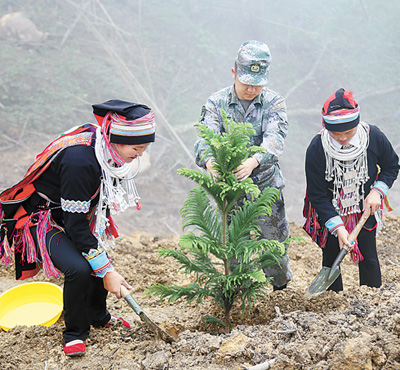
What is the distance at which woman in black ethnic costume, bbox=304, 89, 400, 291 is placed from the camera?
303 centimetres

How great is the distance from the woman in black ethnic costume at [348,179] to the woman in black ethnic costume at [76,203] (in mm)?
1202

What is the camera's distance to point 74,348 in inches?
109

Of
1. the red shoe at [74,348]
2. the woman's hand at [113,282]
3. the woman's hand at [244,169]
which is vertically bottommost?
the red shoe at [74,348]

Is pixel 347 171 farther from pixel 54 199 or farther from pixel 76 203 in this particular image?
pixel 54 199

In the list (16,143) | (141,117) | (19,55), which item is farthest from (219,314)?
(19,55)

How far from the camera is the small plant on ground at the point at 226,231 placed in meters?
2.70

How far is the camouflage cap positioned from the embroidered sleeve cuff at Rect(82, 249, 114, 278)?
57.8 inches

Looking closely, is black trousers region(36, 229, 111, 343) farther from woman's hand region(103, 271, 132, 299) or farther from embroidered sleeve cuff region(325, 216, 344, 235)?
embroidered sleeve cuff region(325, 216, 344, 235)

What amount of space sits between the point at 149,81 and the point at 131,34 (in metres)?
1.97

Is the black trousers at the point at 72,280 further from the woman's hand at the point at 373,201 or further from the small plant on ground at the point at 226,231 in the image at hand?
the woman's hand at the point at 373,201

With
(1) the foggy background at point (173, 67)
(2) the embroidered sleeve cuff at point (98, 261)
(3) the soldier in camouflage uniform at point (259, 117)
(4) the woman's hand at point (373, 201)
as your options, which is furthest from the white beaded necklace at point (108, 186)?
(1) the foggy background at point (173, 67)

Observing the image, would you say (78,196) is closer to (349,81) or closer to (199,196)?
(199,196)

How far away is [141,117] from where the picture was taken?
258cm

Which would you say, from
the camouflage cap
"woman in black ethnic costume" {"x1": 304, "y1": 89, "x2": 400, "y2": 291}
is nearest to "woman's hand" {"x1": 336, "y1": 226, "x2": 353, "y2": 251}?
"woman in black ethnic costume" {"x1": 304, "y1": 89, "x2": 400, "y2": 291}
